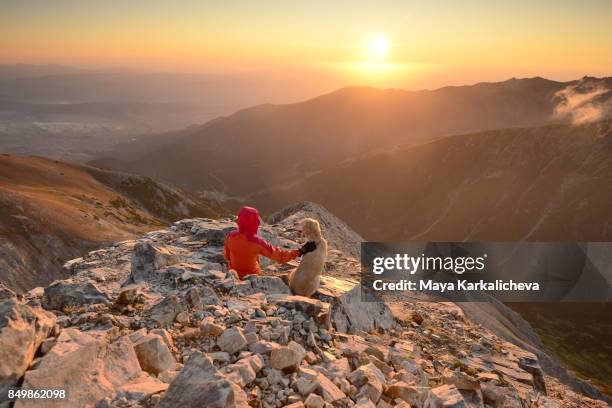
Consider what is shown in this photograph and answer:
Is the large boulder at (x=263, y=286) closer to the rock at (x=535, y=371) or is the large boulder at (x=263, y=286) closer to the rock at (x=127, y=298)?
the rock at (x=127, y=298)

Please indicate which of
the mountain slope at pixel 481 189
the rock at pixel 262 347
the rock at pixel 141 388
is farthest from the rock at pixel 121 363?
the mountain slope at pixel 481 189

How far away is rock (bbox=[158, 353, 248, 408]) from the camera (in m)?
4.88

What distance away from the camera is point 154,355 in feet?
20.0

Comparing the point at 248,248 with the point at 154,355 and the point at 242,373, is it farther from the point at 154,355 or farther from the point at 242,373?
the point at 242,373

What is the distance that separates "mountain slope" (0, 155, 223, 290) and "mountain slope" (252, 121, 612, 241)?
208ft

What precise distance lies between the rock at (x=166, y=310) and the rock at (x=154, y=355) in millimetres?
924

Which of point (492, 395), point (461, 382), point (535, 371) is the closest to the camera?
point (461, 382)

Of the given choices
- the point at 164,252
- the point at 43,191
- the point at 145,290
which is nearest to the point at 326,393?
the point at 145,290

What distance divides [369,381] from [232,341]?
2.23 m

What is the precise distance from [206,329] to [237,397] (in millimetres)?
1825

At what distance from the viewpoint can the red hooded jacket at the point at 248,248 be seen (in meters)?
10.2

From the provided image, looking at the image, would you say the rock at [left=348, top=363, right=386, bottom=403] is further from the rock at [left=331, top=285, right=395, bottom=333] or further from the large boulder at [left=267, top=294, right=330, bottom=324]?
the rock at [left=331, top=285, right=395, bottom=333]

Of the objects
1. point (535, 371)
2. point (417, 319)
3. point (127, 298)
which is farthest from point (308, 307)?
point (535, 371)

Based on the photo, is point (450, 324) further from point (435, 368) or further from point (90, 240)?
point (90, 240)
